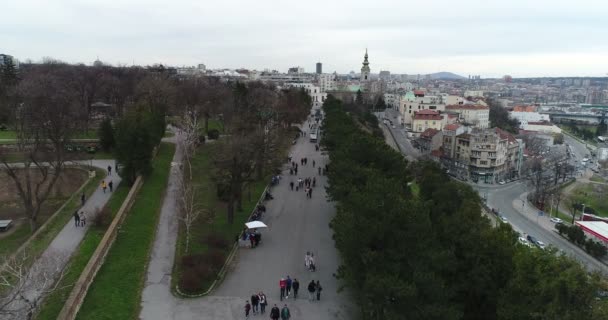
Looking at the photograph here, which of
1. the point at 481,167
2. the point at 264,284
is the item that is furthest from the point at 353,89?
the point at 264,284

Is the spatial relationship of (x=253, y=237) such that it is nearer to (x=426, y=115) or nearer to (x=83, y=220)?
(x=83, y=220)

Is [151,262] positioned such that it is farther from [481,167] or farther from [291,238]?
[481,167]

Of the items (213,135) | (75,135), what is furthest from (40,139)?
(213,135)

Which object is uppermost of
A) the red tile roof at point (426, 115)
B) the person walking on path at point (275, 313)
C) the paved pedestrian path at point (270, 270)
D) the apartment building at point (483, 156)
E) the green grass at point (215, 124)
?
the green grass at point (215, 124)

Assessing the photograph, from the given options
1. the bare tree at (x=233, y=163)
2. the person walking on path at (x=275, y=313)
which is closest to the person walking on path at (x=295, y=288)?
the person walking on path at (x=275, y=313)

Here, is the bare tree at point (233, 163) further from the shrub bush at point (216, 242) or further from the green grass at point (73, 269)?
the green grass at point (73, 269)

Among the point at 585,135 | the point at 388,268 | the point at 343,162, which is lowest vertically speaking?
the point at 585,135
